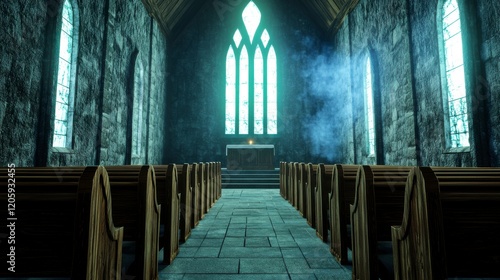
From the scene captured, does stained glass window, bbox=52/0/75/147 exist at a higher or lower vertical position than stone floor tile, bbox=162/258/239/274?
higher

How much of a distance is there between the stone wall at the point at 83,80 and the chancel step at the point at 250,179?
8.69 ft

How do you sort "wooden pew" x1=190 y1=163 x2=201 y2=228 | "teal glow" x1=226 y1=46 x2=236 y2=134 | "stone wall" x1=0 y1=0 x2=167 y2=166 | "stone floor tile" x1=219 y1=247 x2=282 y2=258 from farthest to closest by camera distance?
"teal glow" x1=226 y1=46 x2=236 y2=134 → "stone wall" x1=0 y1=0 x2=167 y2=166 → "wooden pew" x1=190 y1=163 x2=201 y2=228 → "stone floor tile" x1=219 y1=247 x2=282 y2=258

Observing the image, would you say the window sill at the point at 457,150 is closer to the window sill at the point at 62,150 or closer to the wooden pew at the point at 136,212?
the wooden pew at the point at 136,212

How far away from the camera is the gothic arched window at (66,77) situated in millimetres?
5406

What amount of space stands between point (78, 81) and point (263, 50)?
26.8 feet

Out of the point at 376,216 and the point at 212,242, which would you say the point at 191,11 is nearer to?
the point at 212,242

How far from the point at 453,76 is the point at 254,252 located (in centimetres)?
479

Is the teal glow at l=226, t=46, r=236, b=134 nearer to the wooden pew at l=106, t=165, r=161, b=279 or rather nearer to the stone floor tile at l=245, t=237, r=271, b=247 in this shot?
the stone floor tile at l=245, t=237, r=271, b=247

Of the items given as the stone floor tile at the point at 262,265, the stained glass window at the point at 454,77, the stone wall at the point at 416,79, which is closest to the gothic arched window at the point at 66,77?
the stone floor tile at the point at 262,265

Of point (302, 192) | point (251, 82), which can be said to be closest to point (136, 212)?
point (302, 192)

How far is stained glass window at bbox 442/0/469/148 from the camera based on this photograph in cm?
513

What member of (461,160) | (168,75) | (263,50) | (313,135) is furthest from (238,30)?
(461,160)

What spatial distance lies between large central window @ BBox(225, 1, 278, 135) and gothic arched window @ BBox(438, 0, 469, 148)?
7304 millimetres

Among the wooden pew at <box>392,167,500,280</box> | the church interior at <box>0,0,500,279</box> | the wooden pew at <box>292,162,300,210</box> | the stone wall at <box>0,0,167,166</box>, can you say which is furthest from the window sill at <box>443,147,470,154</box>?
the stone wall at <box>0,0,167,166</box>
